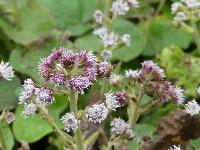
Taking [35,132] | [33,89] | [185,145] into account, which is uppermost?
[33,89]

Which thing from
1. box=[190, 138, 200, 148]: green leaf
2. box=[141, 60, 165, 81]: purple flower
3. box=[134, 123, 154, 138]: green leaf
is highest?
box=[141, 60, 165, 81]: purple flower

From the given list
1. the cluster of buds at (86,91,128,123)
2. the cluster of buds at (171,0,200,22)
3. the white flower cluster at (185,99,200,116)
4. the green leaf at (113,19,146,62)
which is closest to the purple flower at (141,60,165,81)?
the white flower cluster at (185,99,200,116)

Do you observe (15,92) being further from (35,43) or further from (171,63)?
(171,63)

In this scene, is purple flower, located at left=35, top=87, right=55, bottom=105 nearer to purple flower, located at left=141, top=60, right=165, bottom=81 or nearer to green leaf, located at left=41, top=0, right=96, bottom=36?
purple flower, located at left=141, top=60, right=165, bottom=81

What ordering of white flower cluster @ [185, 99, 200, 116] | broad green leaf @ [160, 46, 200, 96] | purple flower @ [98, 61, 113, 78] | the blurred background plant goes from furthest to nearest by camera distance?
broad green leaf @ [160, 46, 200, 96] < the blurred background plant < white flower cluster @ [185, 99, 200, 116] < purple flower @ [98, 61, 113, 78]

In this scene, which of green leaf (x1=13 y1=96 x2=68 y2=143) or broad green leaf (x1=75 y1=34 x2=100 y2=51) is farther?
broad green leaf (x1=75 y1=34 x2=100 y2=51)

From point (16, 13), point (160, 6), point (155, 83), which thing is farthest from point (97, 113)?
point (160, 6)

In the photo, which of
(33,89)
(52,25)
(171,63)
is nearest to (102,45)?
(171,63)
